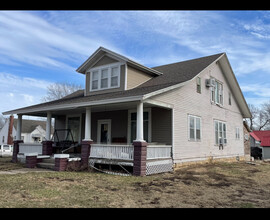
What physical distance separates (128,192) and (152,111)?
6.07 m

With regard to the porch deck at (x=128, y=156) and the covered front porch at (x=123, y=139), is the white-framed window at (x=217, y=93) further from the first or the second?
the porch deck at (x=128, y=156)

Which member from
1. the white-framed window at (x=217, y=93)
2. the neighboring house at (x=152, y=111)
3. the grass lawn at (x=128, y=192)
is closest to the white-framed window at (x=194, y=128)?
the neighboring house at (x=152, y=111)

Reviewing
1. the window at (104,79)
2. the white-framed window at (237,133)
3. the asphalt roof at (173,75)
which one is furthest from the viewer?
the white-framed window at (237,133)

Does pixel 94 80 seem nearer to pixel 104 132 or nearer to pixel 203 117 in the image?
pixel 104 132

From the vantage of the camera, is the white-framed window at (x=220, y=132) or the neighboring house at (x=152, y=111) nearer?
the neighboring house at (x=152, y=111)

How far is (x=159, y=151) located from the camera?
1078 centimetres

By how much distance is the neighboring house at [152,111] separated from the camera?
1050 centimetres

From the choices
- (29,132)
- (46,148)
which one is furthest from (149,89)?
(29,132)

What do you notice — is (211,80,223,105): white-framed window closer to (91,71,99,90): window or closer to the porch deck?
the porch deck

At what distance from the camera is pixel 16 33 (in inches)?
241

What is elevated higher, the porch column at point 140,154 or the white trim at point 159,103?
the white trim at point 159,103

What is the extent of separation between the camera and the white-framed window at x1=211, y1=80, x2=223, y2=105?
15.9 metres

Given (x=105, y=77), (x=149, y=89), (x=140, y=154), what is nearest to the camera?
(x=140, y=154)
